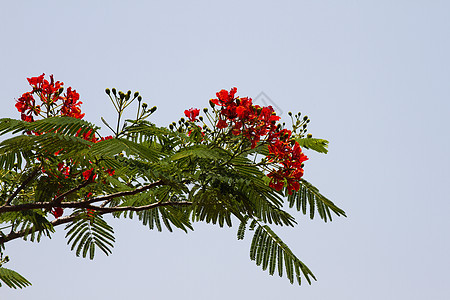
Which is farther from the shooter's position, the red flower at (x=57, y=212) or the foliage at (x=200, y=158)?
the red flower at (x=57, y=212)

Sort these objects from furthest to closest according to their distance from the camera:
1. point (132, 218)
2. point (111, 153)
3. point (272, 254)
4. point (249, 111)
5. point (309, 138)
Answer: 1. point (132, 218)
2. point (309, 138)
3. point (272, 254)
4. point (249, 111)
5. point (111, 153)

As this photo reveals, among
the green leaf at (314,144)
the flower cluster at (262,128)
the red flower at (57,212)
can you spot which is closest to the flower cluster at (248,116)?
the flower cluster at (262,128)

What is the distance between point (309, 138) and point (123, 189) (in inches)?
79.7

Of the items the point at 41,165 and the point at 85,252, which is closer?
the point at 41,165

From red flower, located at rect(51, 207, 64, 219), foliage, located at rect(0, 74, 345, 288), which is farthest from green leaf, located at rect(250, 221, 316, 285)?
red flower, located at rect(51, 207, 64, 219)

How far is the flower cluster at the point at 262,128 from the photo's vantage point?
468cm

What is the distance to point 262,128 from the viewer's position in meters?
4.69

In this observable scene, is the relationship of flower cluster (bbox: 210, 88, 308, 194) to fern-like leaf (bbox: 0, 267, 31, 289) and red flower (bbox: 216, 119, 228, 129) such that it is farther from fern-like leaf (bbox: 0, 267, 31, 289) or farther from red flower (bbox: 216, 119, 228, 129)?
fern-like leaf (bbox: 0, 267, 31, 289)

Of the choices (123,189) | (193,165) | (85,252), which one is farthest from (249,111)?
(85,252)

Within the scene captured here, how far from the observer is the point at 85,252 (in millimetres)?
6770

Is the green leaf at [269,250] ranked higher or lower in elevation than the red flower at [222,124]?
lower

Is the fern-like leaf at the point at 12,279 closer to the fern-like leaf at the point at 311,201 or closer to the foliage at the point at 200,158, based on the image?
the foliage at the point at 200,158

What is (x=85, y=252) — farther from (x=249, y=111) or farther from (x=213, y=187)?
(x=249, y=111)

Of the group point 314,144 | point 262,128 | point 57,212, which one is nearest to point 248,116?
point 262,128
